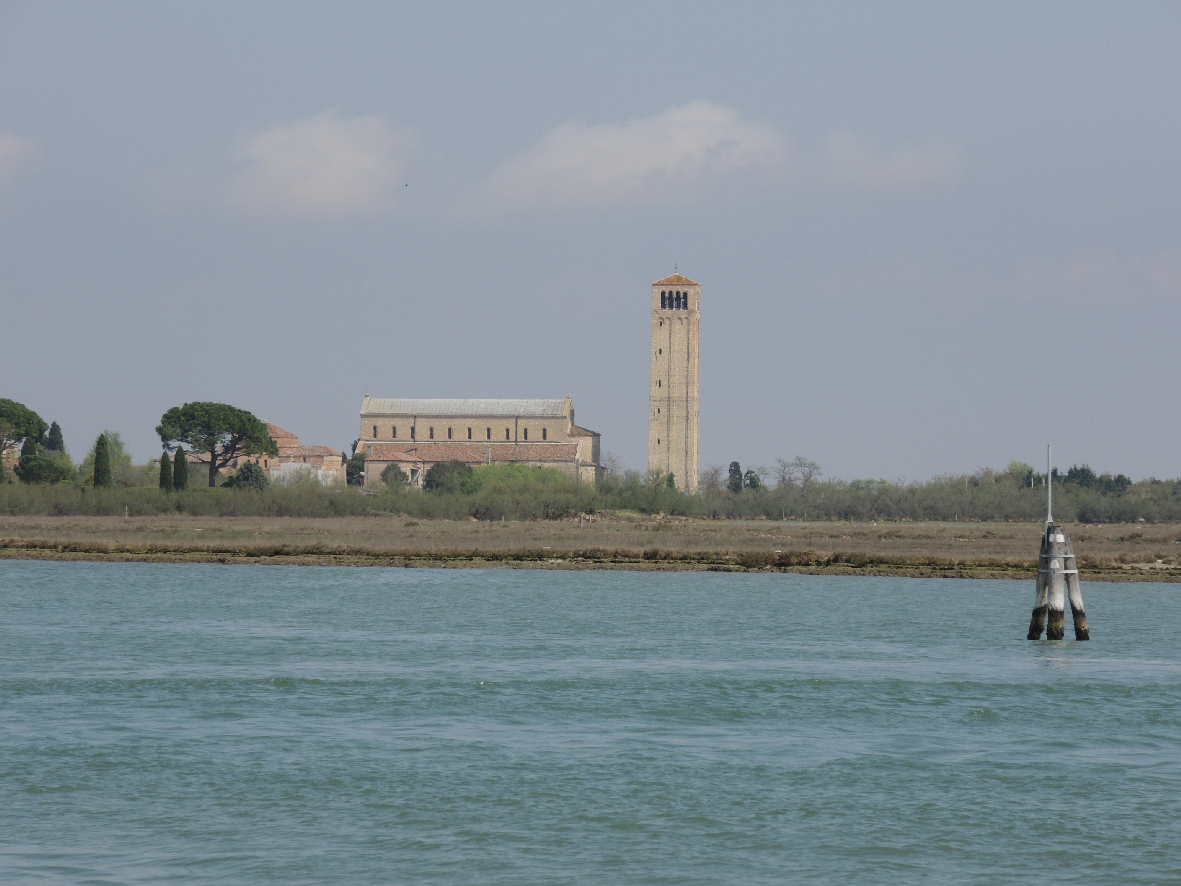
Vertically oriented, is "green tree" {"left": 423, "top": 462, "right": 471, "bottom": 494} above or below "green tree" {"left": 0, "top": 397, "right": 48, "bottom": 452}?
below

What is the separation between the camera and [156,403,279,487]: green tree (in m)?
76.6

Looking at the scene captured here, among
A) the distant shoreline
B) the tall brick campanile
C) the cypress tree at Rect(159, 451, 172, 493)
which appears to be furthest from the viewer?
the tall brick campanile

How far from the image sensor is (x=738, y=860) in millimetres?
8891

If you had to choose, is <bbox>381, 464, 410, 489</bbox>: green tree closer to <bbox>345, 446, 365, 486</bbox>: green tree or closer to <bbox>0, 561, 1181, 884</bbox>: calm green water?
<bbox>345, 446, 365, 486</bbox>: green tree

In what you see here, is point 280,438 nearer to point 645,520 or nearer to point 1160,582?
point 645,520

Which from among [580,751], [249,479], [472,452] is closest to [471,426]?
[472,452]

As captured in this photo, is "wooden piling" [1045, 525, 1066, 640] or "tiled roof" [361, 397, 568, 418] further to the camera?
"tiled roof" [361, 397, 568, 418]

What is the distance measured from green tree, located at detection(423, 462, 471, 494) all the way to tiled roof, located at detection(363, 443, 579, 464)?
7.17 metres

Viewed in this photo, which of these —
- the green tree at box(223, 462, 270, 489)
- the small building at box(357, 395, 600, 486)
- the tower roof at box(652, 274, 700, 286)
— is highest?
the tower roof at box(652, 274, 700, 286)

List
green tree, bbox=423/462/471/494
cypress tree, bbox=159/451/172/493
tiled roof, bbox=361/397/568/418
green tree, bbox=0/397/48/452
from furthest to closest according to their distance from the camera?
tiled roof, bbox=361/397/568/418, green tree, bbox=423/462/471/494, green tree, bbox=0/397/48/452, cypress tree, bbox=159/451/172/493

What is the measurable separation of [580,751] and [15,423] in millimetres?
69022

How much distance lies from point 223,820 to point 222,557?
28.2 meters

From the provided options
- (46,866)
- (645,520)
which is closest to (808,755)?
(46,866)

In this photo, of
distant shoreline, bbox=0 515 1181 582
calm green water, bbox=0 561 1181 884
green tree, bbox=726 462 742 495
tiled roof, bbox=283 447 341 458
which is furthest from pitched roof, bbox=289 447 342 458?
calm green water, bbox=0 561 1181 884
